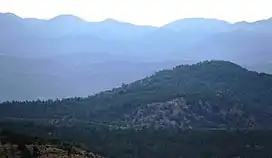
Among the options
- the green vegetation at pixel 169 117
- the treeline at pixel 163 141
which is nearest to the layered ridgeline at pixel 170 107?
the green vegetation at pixel 169 117

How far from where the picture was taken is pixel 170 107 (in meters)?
97.1

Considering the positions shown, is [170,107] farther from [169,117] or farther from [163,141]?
[163,141]

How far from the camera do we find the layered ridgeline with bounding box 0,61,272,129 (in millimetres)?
94438

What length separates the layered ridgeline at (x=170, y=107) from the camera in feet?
310

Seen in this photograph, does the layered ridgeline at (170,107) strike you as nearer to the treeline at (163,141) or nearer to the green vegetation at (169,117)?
the green vegetation at (169,117)

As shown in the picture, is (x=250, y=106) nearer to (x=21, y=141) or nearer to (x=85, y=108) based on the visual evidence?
(x=85, y=108)

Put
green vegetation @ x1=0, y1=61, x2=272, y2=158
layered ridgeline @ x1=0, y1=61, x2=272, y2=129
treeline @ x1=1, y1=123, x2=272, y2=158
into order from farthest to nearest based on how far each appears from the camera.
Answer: layered ridgeline @ x1=0, y1=61, x2=272, y2=129 → green vegetation @ x1=0, y1=61, x2=272, y2=158 → treeline @ x1=1, y1=123, x2=272, y2=158

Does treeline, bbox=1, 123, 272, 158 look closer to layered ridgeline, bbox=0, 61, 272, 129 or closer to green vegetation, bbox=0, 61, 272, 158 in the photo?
green vegetation, bbox=0, 61, 272, 158

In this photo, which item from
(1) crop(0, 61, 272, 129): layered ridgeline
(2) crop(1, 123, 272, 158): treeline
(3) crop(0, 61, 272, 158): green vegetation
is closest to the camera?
(2) crop(1, 123, 272, 158): treeline

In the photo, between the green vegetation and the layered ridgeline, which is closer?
the green vegetation

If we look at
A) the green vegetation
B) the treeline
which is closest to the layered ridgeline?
the green vegetation

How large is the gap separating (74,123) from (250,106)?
37.6 m

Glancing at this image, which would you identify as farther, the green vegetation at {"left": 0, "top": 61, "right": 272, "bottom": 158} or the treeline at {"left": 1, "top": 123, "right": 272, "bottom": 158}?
the green vegetation at {"left": 0, "top": 61, "right": 272, "bottom": 158}

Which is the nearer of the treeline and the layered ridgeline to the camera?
the treeline
